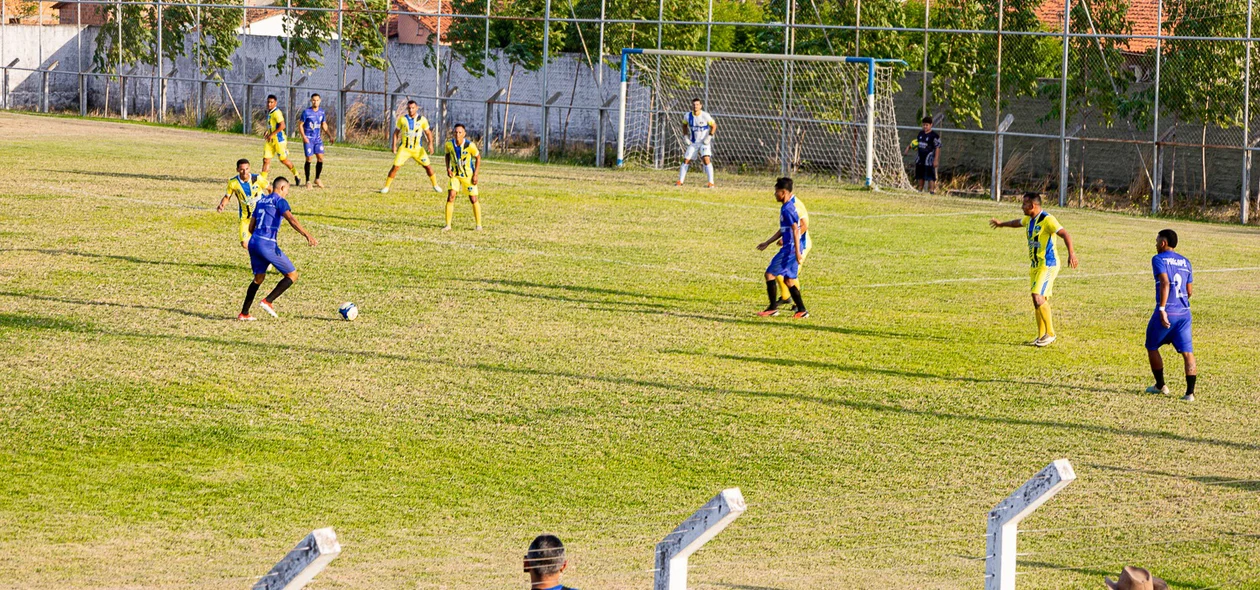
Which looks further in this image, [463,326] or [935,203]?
[935,203]

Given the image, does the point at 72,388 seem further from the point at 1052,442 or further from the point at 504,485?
the point at 1052,442

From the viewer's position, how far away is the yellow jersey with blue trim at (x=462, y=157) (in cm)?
2336

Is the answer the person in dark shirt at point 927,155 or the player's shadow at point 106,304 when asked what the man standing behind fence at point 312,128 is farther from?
the person in dark shirt at point 927,155

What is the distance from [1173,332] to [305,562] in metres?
11.2

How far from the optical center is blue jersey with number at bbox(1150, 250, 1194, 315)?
45.1ft

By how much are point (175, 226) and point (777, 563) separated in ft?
55.6

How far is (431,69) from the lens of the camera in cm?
4519

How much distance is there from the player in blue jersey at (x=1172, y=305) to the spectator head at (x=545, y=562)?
375 inches

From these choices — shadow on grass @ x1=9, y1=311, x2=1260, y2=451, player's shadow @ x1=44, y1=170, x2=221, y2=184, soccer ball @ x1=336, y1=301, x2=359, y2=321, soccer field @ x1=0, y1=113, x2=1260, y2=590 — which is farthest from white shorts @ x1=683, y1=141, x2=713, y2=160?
shadow on grass @ x1=9, y1=311, x2=1260, y2=451

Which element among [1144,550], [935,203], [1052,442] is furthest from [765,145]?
[1144,550]

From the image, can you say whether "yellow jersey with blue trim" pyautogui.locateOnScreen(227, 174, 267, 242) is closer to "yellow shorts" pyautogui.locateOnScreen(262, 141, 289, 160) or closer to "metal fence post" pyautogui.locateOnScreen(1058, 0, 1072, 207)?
"yellow shorts" pyautogui.locateOnScreen(262, 141, 289, 160)

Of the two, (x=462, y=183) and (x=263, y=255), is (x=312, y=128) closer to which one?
(x=462, y=183)

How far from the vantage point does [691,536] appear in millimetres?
5371

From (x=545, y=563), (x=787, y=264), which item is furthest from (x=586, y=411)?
(x=545, y=563)
